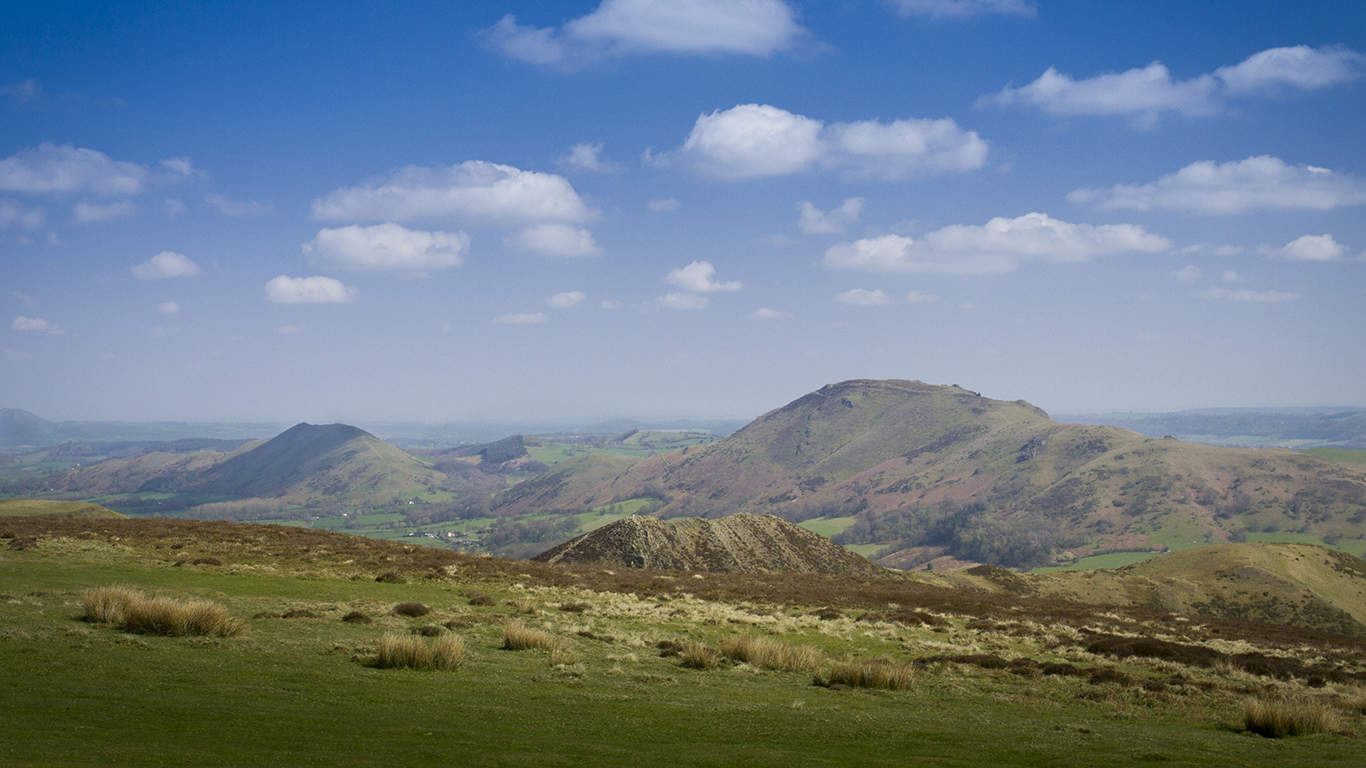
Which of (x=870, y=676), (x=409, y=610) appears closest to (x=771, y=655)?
(x=870, y=676)

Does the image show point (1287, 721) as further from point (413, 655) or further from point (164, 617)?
point (164, 617)

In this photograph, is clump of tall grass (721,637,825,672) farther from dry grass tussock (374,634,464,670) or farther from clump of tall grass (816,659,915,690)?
dry grass tussock (374,634,464,670)

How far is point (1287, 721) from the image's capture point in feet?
51.0

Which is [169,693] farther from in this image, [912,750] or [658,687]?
[912,750]

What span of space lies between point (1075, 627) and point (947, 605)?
6.71 m

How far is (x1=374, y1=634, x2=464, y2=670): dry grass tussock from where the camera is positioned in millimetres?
16719

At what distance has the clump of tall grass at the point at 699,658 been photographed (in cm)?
2027

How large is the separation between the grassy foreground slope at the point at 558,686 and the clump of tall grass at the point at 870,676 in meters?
0.42

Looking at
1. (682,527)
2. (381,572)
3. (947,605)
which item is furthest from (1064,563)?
(381,572)

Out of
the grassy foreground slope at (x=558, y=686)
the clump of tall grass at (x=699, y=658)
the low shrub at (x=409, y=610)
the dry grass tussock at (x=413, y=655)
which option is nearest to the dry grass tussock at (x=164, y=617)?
the grassy foreground slope at (x=558, y=686)

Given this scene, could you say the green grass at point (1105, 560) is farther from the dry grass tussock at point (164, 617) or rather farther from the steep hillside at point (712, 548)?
the dry grass tussock at point (164, 617)

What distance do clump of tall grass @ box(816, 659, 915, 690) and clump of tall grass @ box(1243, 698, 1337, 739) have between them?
23.3 ft

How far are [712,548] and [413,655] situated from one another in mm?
48166

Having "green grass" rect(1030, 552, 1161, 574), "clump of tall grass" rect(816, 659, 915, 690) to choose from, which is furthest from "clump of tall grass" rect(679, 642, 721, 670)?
"green grass" rect(1030, 552, 1161, 574)
